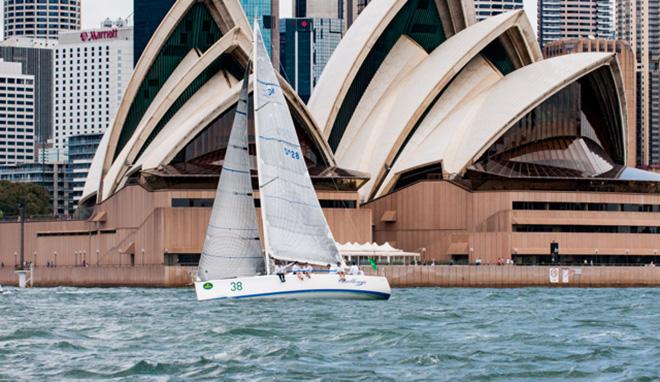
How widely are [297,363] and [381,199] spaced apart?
189 ft

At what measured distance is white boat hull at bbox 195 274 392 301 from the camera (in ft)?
176

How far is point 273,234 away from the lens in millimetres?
54844

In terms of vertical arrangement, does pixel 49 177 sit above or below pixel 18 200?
above

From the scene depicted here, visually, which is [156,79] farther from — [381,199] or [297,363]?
[297,363]

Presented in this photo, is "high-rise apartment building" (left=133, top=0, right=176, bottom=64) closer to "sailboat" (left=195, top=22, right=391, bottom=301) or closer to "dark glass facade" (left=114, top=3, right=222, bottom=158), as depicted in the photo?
"dark glass facade" (left=114, top=3, right=222, bottom=158)

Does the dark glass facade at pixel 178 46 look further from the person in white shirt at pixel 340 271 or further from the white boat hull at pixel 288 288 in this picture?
the white boat hull at pixel 288 288

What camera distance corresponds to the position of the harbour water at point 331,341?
31859 millimetres

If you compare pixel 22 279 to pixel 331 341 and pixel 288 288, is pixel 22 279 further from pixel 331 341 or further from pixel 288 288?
pixel 331 341

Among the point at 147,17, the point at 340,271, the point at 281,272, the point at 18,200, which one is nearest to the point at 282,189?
the point at 281,272

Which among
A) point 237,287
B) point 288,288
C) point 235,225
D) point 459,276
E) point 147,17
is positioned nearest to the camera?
point 288,288

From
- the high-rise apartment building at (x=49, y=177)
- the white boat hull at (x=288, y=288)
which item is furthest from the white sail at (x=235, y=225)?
the high-rise apartment building at (x=49, y=177)

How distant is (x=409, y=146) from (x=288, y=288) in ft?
129

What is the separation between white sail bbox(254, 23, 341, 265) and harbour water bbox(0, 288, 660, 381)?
2.11 meters

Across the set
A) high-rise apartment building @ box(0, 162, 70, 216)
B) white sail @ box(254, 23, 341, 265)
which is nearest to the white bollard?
white sail @ box(254, 23, 341, 265)
